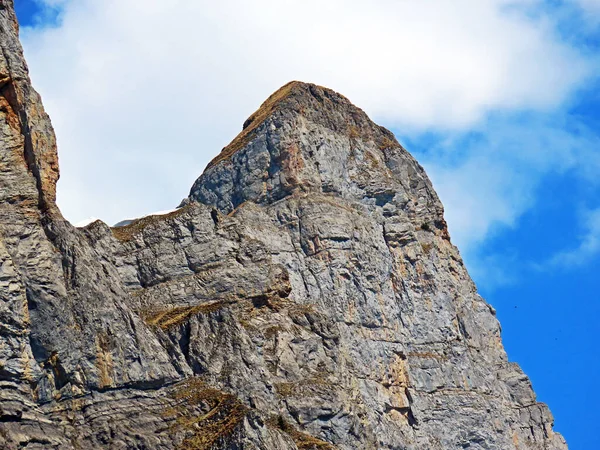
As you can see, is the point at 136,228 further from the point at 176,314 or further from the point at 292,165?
the point at 292,165

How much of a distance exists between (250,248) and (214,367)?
17.8m

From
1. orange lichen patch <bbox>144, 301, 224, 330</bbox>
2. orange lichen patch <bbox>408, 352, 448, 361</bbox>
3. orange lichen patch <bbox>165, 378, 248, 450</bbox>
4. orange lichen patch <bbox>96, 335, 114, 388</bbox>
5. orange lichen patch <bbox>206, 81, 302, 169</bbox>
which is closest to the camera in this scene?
orange lichen patch <bbox>165, 378, 248, 450</bbox>

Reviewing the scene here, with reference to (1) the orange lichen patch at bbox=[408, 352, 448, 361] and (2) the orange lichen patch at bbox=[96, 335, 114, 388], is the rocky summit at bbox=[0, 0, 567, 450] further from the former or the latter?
(1) the orange lichen patch at bbox=[408, 352, 448, 361]

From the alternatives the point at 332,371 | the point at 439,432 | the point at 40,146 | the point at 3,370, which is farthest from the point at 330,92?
the point at 3,370

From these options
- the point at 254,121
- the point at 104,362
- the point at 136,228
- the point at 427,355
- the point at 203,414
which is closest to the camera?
the point at 104,362

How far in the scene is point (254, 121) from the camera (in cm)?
13362

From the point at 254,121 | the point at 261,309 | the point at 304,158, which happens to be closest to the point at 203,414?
the point at 261,309

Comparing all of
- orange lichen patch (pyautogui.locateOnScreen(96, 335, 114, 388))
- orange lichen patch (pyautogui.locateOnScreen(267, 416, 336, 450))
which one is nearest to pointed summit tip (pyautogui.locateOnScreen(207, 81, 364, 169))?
orange lichen patch (pyautogui.locateOnScreen(267, 416, 336, 450))

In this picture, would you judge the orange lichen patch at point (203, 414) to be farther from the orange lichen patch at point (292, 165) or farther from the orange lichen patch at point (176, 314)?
the orange lichen patch at point (292, 165)

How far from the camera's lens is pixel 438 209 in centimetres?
14362

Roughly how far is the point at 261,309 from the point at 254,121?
151 feet

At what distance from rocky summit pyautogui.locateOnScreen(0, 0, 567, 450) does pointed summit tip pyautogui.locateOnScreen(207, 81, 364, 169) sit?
0.28 meters

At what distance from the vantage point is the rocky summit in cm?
7000

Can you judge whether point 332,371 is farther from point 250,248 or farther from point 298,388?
point 250,248
